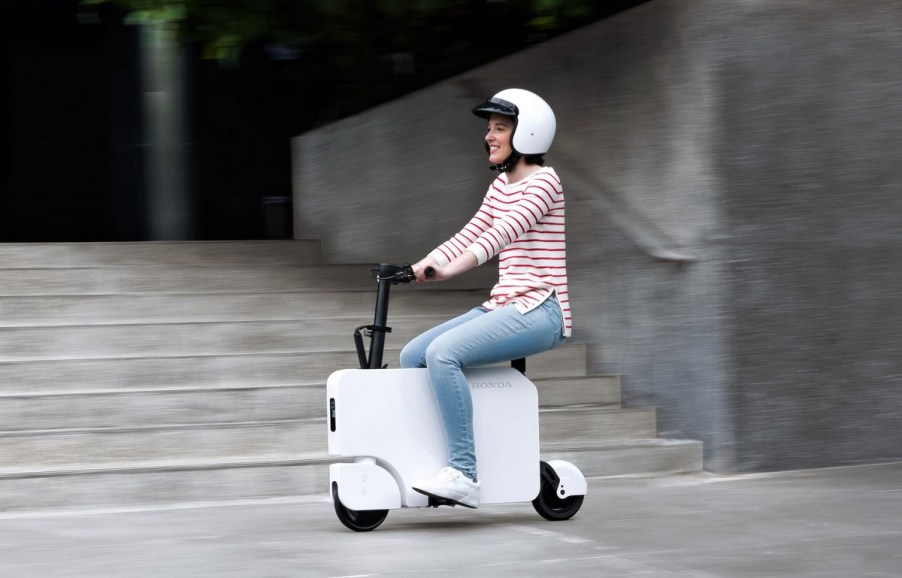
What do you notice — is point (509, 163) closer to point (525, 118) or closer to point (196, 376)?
point (525, 118)

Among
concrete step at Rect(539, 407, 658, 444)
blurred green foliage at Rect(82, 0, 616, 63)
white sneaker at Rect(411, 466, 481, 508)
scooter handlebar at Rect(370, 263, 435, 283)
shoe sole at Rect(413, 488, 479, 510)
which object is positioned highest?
blurred green foliage at Rect(82, 0, 616, 63)

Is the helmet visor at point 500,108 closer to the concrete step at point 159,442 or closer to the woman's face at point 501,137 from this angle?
the woman's face at point 501,137

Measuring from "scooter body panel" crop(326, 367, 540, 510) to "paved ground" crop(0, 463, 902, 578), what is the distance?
0.62 ft

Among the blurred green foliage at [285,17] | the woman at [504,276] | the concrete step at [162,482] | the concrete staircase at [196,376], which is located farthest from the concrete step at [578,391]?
the blurred green foliage at [285,17]

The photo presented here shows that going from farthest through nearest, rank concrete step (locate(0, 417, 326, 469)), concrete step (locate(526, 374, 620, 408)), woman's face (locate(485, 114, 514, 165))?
concrete step (locate(526, 374, 620, 408))
concrete step (locate(0, 417, 326, 469))
woman's face (locate(485, 114, 514, 165))

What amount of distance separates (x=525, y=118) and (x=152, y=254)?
440 cm

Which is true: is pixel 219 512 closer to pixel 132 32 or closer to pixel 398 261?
pixel 398 261

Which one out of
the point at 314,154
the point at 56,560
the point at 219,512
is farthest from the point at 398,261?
the point at 56,560

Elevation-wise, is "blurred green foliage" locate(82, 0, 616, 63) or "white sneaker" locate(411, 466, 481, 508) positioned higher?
"blurred green foliage" locate(82, 0, 616, 63)

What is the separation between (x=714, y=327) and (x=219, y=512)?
287 centimetres

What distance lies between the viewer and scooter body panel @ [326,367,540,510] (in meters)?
6.01

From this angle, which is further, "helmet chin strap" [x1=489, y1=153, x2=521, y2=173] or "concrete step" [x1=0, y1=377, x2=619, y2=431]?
"concrete step" [x1=0, y1=377, x2=619, y2=431]

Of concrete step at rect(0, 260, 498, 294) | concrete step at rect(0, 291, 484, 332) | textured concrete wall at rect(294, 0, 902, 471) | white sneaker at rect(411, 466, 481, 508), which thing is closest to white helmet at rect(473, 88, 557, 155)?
white sneaker at rect(411, 466, 481, 508)

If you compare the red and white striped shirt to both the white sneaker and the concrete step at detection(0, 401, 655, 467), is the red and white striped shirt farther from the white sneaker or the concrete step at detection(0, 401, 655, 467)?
the concrete step at detection(0, 401, 655, 467)
